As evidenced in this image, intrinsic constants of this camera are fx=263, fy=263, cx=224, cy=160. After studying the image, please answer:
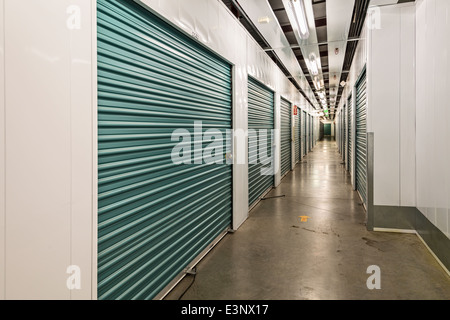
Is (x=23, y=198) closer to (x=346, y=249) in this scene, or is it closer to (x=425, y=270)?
(x=346, y=249)

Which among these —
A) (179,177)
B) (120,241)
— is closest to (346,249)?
(179,177)

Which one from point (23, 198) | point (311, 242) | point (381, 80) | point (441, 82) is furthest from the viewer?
→ point (381, 80)

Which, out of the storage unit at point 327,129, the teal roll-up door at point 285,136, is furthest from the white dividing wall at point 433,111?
the storage unit at point 327,129

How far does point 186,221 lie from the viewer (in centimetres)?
277

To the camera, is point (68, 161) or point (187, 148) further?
point (187, 148)

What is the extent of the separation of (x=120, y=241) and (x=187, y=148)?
3.88ft

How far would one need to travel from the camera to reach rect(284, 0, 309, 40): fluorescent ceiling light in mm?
3773

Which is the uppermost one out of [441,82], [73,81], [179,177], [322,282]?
[441,82]

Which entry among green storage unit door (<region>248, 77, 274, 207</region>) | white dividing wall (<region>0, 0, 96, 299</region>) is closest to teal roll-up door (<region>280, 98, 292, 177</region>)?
green storage unit door (<region>248, 77, 274, 207</region>)

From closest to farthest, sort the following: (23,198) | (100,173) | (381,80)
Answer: (23,198) → (100,173) → (381,80)

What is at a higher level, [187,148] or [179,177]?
[187,148]

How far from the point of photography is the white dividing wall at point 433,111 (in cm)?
271

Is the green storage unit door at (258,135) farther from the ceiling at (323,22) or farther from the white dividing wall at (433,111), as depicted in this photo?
the white dividing wall at (433,111)

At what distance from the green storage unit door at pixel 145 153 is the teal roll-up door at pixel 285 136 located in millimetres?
5317
